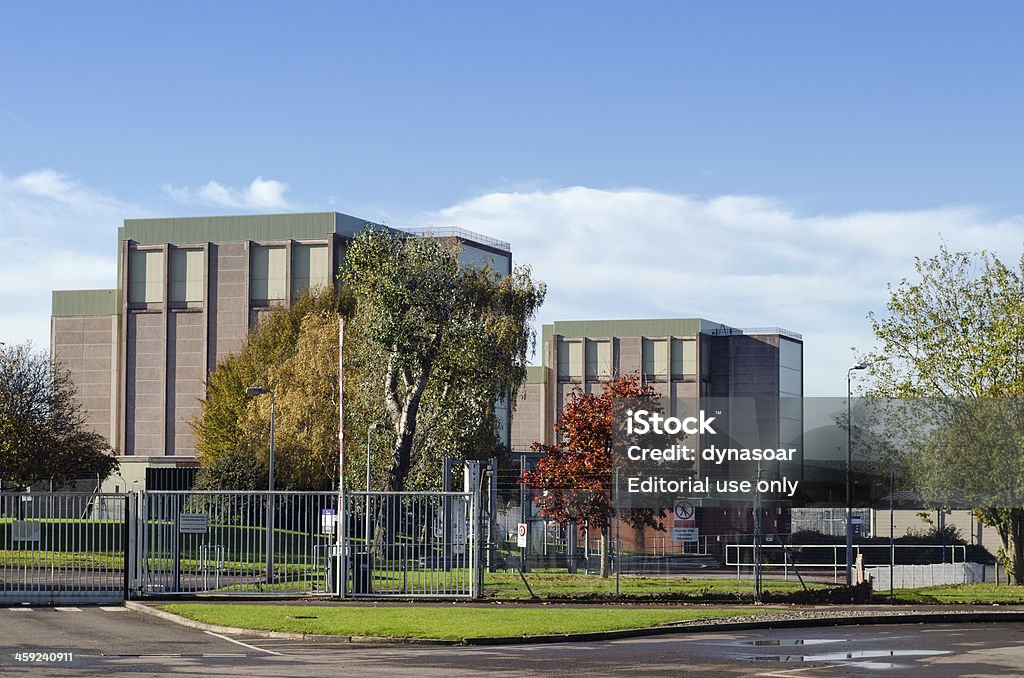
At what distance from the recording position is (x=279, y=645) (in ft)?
69.8

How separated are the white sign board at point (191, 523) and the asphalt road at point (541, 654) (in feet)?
19.0

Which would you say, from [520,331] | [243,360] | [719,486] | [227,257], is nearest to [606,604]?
[719,486]

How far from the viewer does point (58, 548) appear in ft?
114

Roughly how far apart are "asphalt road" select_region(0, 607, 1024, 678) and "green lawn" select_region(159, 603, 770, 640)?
768 mm

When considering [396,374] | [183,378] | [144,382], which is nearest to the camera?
[396,374]

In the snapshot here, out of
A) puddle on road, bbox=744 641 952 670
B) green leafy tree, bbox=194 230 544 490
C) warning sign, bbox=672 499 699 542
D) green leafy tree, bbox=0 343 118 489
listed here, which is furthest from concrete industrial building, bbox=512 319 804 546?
puddle on road, bbox=744 641 952 670

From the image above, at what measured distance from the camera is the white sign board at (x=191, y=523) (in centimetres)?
3101

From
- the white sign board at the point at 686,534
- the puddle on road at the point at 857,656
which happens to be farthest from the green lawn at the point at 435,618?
the white sign board at the point at 686,534

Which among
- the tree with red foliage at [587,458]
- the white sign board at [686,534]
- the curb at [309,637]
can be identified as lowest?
the curb at [309,637]

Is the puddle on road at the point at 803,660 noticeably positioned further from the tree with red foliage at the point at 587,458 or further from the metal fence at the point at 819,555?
the tree with red foliage at the point at 587,458

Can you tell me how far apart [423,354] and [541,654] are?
1086 inches

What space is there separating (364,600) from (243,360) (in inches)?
2052

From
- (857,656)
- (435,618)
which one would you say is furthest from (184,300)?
(857,656)

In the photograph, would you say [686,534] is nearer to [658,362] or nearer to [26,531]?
[26,531]
